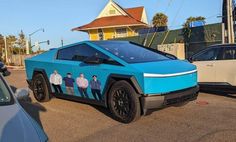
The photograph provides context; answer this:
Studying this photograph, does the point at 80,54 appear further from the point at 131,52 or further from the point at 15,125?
the point at 15,125

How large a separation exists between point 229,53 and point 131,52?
3.17 metres

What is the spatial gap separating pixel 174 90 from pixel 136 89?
717mm

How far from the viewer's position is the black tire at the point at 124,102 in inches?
243

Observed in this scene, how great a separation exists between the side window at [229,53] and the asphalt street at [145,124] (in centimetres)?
119

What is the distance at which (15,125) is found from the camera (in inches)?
130

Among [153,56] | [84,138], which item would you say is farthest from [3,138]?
[153,56]

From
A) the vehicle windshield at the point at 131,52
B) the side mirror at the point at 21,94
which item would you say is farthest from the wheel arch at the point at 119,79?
the side mirror at the point at 21,94

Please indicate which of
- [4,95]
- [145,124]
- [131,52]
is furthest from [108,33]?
[4,95]

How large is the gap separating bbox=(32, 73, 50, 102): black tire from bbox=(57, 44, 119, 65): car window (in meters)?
0.83

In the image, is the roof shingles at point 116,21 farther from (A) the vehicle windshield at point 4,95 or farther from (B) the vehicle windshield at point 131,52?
(A) the vehicle windshield at point 4,95

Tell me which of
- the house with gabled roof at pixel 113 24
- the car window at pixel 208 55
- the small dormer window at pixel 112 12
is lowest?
the car window at pixel 208 55

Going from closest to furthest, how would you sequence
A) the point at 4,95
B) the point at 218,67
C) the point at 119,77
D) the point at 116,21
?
the point at 4,95 < the point at 119,77 < the point at 218,67 < the point at 116,21

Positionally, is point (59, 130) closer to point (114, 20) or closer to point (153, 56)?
point (153, 56)

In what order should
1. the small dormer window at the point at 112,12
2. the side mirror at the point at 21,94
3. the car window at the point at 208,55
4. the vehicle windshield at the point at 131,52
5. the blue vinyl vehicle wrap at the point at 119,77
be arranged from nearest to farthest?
1. the side mirror at the point at 21,94
2. the blue vinyl vehicle wrap at the point at 119,77
3. the vehicle windshield at the point at 131,52
4. the car window at the point at 208,55
5. the small dormer window at the point at 112,12
